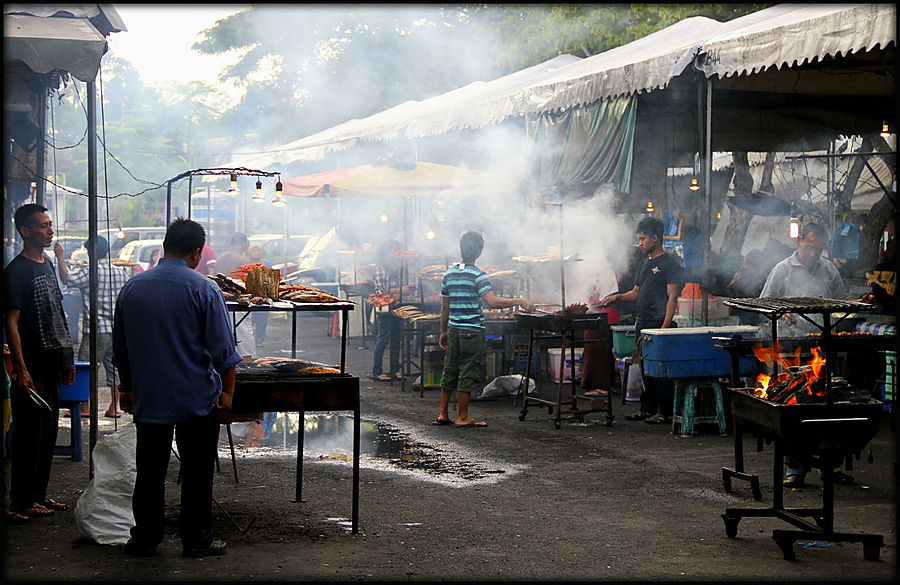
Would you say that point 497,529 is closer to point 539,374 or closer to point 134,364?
point 134,364

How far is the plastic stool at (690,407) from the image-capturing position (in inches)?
366

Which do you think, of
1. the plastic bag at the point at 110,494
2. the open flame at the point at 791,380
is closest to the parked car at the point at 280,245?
the plastic bag at the point at 110,494

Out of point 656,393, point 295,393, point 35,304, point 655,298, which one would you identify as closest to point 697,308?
point 655,298

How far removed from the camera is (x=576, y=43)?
24.1 meters

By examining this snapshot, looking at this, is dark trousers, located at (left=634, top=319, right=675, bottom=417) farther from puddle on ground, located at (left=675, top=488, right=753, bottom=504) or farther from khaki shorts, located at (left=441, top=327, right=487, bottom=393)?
puddle on ground, located at (left=675, top=488, right=753, bottom=504)

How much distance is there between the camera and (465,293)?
972 centimetres

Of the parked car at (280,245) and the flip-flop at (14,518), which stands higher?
the parked car at (280,245)

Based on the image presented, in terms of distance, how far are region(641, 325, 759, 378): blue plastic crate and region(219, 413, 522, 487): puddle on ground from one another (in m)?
1.96

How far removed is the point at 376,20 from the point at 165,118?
28.6 feet

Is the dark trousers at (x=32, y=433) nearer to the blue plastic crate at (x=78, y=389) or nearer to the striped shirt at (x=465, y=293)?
the blue plastic crate at (x=78, y=389)

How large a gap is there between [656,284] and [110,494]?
637 centimetres

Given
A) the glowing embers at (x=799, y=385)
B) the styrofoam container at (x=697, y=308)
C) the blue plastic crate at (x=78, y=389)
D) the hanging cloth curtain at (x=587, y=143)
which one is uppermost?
A: the hanging cloth curtain at (x=587, y=143)

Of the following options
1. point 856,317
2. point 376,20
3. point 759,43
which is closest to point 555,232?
point 856,317

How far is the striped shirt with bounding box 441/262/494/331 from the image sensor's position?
9680mm
